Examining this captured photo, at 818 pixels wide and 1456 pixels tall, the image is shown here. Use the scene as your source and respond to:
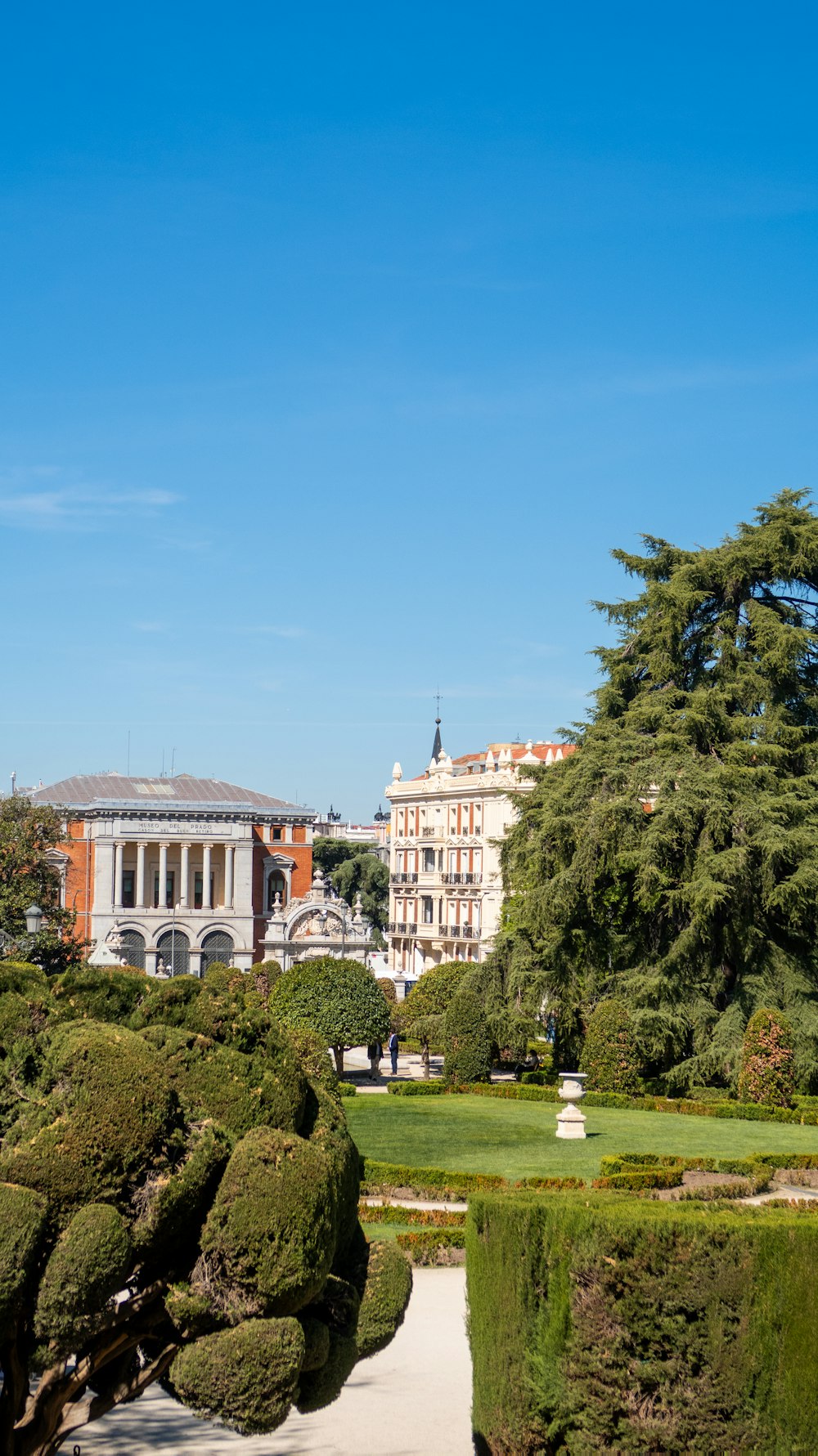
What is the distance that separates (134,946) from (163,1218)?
66.1 meters

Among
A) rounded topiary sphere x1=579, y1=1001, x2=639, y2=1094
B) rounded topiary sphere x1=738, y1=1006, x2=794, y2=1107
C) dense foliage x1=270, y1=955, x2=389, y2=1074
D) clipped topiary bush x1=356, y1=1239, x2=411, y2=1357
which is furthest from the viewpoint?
dense foliage x1=270, y1=955, x2=389, y2=1074

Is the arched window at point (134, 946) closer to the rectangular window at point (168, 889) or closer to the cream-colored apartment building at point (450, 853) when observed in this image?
the rectangular window at point (168, 889)

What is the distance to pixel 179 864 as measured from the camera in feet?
252

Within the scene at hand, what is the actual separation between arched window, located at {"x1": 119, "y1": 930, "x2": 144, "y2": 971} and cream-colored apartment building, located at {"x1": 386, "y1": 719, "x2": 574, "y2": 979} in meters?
12.4

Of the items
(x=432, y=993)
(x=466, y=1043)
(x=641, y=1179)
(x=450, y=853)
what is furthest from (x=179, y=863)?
(x=641, y=1179)

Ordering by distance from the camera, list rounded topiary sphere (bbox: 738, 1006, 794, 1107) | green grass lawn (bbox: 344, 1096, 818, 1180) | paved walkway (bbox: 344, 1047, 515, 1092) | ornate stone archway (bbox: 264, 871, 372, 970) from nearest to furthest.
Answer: green grass lawn (bbox: 344, 1096, 818, 1180) → rounded topiary sphere (bbox: 738, 1006, 794, 1107) → paved walkway (bbox: 344, 1047, 515, 1092) → ornate stone archway (bbox: 264, 871, 372, 970)

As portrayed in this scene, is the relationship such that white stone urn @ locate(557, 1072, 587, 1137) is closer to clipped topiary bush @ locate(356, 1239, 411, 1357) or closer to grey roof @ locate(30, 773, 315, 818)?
clipped topiary bush @ locate(356, 1239, 411, 1357)

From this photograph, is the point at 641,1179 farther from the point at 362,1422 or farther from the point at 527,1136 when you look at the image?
the point at 362,1422

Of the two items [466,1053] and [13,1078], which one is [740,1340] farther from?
[466,1053]

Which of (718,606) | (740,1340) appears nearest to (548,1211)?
(740,1340)

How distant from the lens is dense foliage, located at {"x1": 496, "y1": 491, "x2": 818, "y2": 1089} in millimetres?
32188

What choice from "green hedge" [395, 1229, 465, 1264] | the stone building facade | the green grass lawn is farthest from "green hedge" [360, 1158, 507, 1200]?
the stone building facade

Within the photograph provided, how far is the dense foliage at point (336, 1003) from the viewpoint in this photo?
33.4 metres

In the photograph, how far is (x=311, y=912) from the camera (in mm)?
60031
